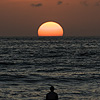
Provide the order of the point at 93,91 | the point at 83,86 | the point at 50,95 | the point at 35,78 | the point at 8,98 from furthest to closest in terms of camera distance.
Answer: the point at 35,78, the point at 83,86, the point at 93,91, the point at 8,98, the point at 50,95

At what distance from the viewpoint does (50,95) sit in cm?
1461

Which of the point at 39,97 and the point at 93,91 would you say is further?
the point at 93,91

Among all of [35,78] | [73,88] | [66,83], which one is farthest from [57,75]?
[73,88]

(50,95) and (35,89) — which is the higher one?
(50,95)

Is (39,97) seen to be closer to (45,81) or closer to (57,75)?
(45,81)

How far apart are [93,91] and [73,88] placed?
1.78 metres

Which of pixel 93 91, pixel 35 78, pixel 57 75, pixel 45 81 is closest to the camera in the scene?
pixel 93 91

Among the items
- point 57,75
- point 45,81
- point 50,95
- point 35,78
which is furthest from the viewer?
point 57,75

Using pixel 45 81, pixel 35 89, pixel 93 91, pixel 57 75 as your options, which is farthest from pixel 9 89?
pixel 57 75

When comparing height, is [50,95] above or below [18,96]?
above

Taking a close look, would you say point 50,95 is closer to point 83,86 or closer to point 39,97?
point 39,97

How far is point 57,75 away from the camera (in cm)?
3142

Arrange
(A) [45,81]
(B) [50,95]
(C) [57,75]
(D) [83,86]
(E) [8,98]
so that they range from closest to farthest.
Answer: (B) [50,95] < (E) [8,98] < (D) [83,86] < (A) [45,81] < (C) [57,75]

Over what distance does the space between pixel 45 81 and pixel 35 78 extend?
85.2 inches
